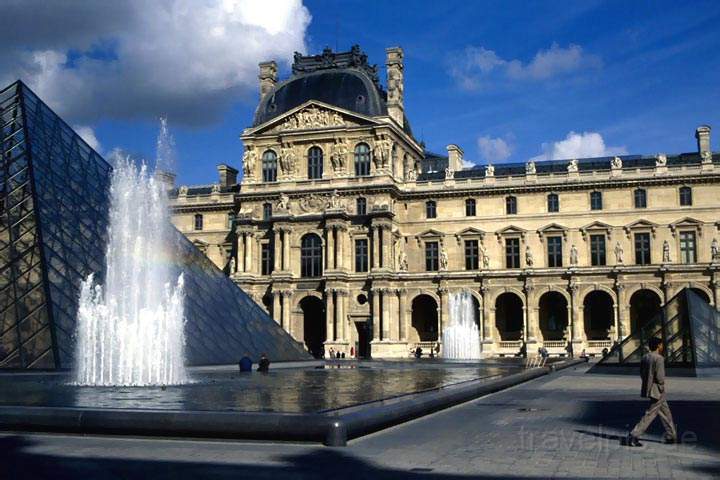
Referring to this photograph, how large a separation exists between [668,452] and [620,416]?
368 centimetres

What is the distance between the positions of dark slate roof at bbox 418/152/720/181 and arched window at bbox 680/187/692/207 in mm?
1908

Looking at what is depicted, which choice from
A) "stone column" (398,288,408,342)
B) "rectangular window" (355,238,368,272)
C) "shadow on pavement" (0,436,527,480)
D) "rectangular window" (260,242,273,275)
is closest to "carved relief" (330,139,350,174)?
"rectangular window" (355,238,368,272)

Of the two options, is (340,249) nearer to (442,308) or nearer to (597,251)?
(442,308)

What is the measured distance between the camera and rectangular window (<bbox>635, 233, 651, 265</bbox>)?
167 feet

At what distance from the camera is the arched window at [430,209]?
181ft

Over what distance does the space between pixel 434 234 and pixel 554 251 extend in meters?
7.73

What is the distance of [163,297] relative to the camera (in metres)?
24.2

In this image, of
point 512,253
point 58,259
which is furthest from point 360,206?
point 58,259

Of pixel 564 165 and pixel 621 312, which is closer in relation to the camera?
pixel 621 312

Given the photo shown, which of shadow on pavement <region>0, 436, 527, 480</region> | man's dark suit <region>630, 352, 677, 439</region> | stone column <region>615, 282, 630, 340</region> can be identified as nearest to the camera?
shadow on pavement <region>0, 436, 527, 480</region>

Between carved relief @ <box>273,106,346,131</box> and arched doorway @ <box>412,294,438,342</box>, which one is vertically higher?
carved relief @ <box>273,106,346,131</box>

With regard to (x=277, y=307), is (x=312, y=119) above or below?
above

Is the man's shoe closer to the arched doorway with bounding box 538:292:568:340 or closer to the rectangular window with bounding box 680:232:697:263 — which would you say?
the rectangular window with bounding box 680:232:697:263

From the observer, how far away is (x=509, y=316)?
54.9m
